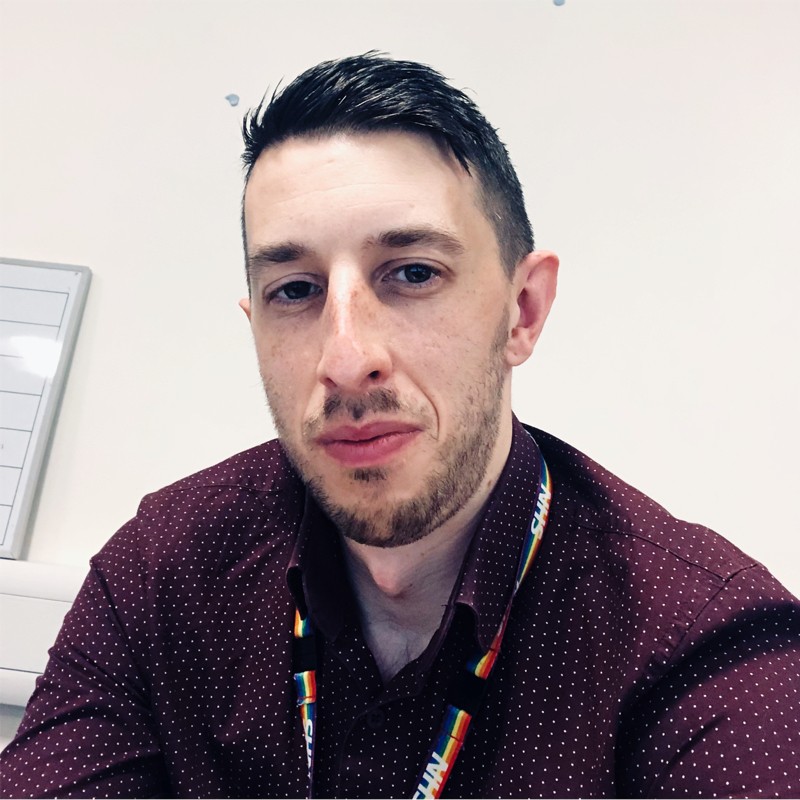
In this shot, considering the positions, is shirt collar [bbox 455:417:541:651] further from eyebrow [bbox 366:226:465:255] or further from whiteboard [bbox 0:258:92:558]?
whiteboard [bbox 0:258:92:558]

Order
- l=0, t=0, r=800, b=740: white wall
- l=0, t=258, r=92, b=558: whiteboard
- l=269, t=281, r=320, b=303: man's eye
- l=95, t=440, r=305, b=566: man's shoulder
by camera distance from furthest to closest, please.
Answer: l=0, t=258, r=92, b=558: whiteboard
l=0, t=0, r=800, b=740: white wall
l=95, t=440, r=305, b=566: man's shoulder
l=269, t=281, r=320, b=303: man's eye

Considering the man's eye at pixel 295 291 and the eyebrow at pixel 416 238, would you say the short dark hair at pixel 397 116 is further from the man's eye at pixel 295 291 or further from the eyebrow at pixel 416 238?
the man's eye at pixel 295 291

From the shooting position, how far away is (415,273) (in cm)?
72

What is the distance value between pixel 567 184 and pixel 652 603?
2.91 ft

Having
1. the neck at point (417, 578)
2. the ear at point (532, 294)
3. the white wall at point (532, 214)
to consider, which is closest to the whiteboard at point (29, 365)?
the white wall at point (532, 214)

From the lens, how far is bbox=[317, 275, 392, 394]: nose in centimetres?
65

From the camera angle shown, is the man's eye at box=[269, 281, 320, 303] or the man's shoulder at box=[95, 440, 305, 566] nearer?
the man's eye at box=[269, 281, 320, 303]

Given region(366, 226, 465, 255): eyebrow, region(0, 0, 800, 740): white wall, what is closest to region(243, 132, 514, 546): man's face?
Answer: region(366, 226, 465, 255): eyebrow

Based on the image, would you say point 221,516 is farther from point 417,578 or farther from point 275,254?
point 275,254

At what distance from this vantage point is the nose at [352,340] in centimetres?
65

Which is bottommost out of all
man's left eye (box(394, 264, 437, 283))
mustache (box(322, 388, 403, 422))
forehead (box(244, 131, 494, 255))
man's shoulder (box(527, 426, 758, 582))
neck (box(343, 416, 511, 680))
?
neck (box(343, 416, 511, 680))

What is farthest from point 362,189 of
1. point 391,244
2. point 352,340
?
point 352,340

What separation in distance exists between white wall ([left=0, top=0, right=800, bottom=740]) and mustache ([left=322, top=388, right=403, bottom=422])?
60 cm

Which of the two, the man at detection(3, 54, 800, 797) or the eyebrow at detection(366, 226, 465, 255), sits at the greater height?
the eyebrow at detection(366, 226, 465, 255)
